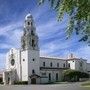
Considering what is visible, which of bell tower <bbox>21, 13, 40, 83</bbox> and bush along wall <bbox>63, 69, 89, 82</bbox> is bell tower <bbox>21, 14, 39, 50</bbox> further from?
bush along wall <bbox>63, 69, 89, 82</bbox>

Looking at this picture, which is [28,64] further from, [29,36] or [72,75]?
[72,75]

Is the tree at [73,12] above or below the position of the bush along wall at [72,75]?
above

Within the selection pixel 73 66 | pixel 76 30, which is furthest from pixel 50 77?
pixel 76 30

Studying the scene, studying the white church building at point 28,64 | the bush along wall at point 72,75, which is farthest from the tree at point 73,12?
the bush along wall at point 72,75

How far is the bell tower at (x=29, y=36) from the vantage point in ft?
266

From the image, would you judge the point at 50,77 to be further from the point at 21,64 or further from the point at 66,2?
the point at 66,2

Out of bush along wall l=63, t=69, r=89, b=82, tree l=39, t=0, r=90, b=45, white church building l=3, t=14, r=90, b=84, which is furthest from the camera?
bush along wall l=63, t=69, r=89, b=82

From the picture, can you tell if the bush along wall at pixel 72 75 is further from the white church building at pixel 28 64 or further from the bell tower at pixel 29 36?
the bell tower at pixel 29 36

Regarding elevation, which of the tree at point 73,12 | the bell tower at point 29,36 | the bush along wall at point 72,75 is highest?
the bell tower at point 29,36

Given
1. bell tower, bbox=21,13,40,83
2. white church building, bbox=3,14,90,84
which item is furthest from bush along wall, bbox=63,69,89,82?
bell tower, bbox=21,13,40,83

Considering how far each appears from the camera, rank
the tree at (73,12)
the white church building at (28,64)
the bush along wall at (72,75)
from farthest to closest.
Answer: the bush along wall at (72,75) → the white church building at (28,64) → the tree at (73,12)

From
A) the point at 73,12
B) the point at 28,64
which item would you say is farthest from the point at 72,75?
the point at 73,12

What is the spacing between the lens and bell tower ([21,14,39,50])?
266 feet

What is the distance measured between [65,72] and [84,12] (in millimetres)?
74928
